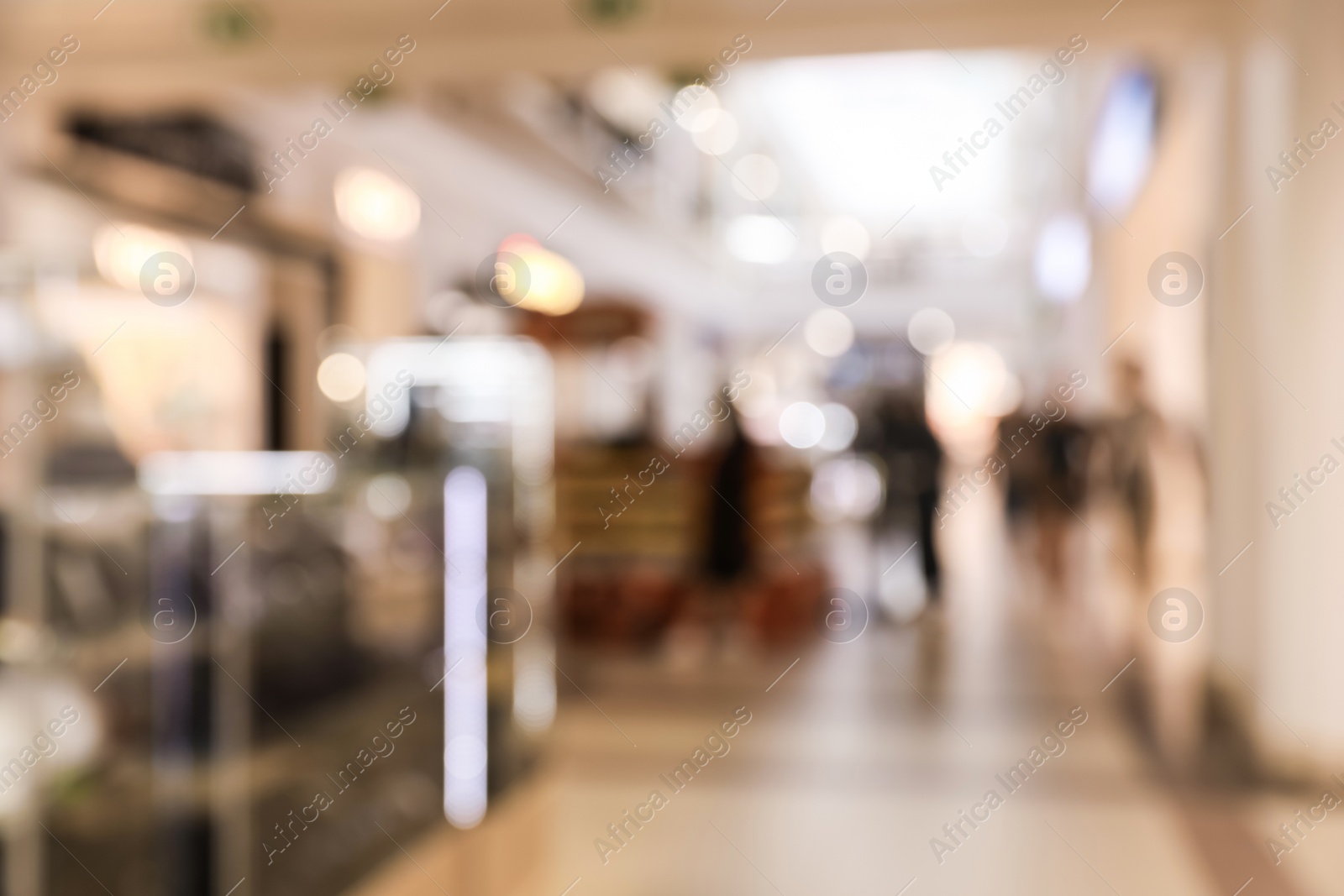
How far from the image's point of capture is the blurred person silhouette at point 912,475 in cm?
788

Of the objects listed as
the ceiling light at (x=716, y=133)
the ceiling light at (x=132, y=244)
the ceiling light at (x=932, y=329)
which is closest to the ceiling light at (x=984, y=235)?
the ceiling light at (x=932, y=329)

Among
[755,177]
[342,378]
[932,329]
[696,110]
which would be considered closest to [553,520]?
[342,378]

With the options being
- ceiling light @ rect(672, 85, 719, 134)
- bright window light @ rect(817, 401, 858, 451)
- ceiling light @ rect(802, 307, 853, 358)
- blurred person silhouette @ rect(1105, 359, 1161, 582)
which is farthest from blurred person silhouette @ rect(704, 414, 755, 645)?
ceiling light @ rect(802, 307, 853, 358)

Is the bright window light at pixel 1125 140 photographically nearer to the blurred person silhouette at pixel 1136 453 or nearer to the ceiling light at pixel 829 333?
the blurred person silhouette at pixel 1136 453

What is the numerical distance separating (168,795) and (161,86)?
3434 mm

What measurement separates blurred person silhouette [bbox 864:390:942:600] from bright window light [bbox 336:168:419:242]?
4.29m

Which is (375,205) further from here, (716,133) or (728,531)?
(716,133)

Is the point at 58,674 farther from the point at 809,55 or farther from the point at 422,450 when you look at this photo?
the point at 809,55

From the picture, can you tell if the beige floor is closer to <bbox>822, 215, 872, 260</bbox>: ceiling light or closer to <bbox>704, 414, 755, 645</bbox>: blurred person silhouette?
<bbox>704, 414, 755, 645</bbox>: blurred person silhouette

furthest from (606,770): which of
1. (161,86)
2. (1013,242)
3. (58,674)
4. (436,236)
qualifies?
(1013,242)

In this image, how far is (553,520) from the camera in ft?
20.7

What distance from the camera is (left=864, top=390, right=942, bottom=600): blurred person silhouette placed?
25.9ft

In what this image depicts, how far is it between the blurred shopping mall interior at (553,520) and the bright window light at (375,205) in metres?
0.05

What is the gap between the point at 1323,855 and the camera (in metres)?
3.42
